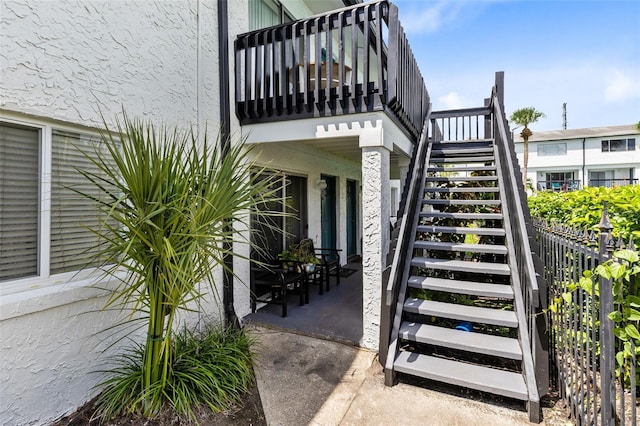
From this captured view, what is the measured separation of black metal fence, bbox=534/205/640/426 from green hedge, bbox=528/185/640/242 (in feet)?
0.74

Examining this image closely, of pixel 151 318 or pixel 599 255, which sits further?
pixel 151 318

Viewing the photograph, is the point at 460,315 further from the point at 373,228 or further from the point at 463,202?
the point at 463,202

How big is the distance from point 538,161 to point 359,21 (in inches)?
1192

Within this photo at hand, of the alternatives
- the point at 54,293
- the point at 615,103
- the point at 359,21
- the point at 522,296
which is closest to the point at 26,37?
the point at 54,293

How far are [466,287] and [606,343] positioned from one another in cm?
164

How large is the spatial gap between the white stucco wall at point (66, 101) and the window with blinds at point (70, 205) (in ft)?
0.44

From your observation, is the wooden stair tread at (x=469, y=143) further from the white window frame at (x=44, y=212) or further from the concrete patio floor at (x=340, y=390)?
the white window frame at (x=44, y=212)

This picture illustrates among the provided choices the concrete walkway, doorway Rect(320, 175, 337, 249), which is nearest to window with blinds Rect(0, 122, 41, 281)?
the concrete walkway

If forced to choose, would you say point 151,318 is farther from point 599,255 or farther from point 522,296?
point 522,296

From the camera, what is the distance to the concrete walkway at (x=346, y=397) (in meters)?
2.77

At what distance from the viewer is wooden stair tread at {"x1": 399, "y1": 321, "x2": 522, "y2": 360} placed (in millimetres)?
3162

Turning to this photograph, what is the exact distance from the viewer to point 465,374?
3113mm

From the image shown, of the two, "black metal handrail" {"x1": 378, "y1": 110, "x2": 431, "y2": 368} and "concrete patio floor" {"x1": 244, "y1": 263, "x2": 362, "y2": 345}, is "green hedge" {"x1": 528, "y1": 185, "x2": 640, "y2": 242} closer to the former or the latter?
"black metal handrail" {"x1": 378, "y1": 110, "x2": 431, "y2": 368}

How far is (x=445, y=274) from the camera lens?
478 centimetres
